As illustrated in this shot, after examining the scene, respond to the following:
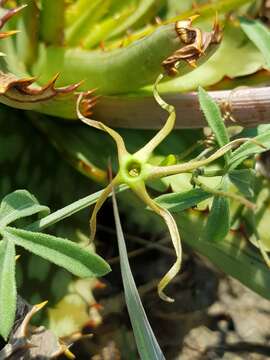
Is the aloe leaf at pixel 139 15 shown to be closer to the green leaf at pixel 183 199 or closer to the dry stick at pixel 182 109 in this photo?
the dry stick at pixel 182 109

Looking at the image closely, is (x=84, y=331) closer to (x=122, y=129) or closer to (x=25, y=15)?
(x=122, y=129)

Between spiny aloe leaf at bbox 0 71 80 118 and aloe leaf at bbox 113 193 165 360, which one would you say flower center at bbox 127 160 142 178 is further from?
spiny aloe leaf at bbox 0 71 80 118

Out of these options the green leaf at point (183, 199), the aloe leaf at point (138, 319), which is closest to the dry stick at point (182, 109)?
the green leaf at point (183, 199)

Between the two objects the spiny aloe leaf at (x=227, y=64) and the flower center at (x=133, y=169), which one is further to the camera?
the spiny aloe leaf at (x=227, y=64)

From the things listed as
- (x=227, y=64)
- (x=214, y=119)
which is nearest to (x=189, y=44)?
(x=214, y=119)

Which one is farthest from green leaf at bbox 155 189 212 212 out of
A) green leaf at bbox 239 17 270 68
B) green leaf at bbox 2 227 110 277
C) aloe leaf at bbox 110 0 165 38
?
aloe leaf at bbox 110 0 165 38
